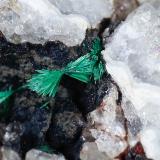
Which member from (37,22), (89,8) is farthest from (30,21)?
(89,8)

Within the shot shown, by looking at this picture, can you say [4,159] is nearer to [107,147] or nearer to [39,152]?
[39,152]

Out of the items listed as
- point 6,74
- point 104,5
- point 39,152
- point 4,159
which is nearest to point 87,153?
point 39,152

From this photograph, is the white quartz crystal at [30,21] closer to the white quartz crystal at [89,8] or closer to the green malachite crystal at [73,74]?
the white quartz crystal at [89,8]

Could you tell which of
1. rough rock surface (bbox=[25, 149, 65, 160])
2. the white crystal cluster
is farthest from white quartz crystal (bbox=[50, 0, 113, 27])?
rough rock surface (bbox=[25, 149, 65, 160])

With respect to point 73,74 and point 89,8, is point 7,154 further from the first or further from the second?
point 89,8

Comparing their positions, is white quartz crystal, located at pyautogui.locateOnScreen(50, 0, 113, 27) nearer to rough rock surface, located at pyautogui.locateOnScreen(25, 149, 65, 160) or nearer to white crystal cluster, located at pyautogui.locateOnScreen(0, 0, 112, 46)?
white crystal cluster, located at pyautogui.locateOnScreen(0, 0, 112, 46)

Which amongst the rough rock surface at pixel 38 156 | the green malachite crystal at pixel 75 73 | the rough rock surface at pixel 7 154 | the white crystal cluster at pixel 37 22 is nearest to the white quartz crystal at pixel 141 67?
the green malachite crystal at pixel 75 73
